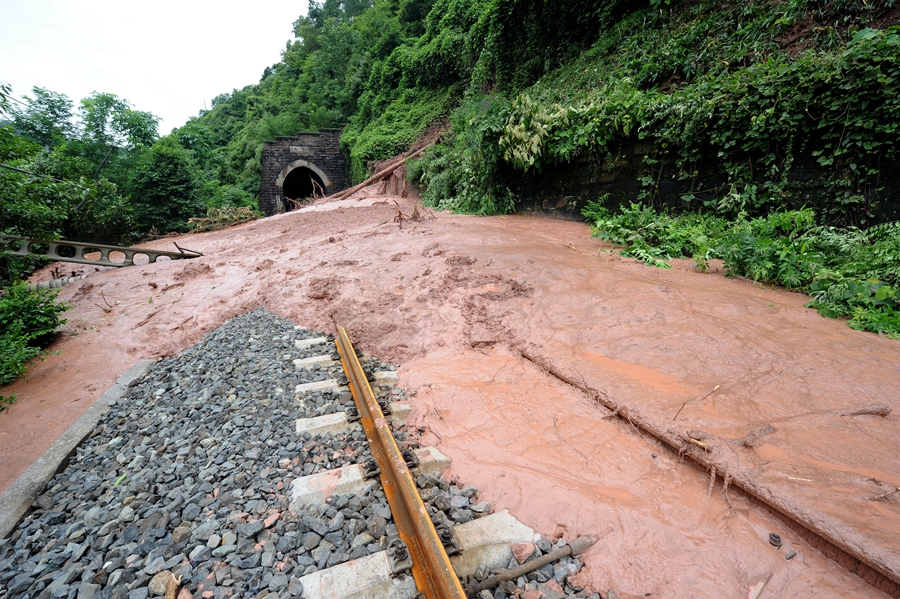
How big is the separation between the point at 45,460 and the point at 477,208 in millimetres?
9279

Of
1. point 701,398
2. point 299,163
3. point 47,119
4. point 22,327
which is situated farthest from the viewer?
point 299,163

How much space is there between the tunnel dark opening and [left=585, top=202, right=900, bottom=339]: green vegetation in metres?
25.6

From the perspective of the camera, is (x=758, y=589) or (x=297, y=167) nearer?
(x=758, y=589)

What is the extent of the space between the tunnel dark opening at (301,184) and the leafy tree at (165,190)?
9.20 metres

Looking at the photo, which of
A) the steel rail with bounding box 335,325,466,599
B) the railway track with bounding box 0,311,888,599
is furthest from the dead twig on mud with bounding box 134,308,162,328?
the steel rail with bounding box 335,325,466,599

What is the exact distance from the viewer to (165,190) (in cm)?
1750

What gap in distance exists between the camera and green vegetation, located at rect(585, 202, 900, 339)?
364 cm

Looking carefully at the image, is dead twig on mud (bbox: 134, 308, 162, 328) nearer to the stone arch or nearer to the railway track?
the railway track

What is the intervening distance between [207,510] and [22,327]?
545 cm

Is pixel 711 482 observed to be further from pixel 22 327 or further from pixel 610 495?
pixel 22 327

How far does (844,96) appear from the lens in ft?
15.3

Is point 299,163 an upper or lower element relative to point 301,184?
upper

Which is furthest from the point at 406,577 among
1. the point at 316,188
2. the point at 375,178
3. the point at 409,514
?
the point at 316,188

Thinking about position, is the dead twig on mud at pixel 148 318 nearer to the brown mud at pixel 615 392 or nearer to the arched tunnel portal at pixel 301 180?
the brown mud at pixel 615 392
